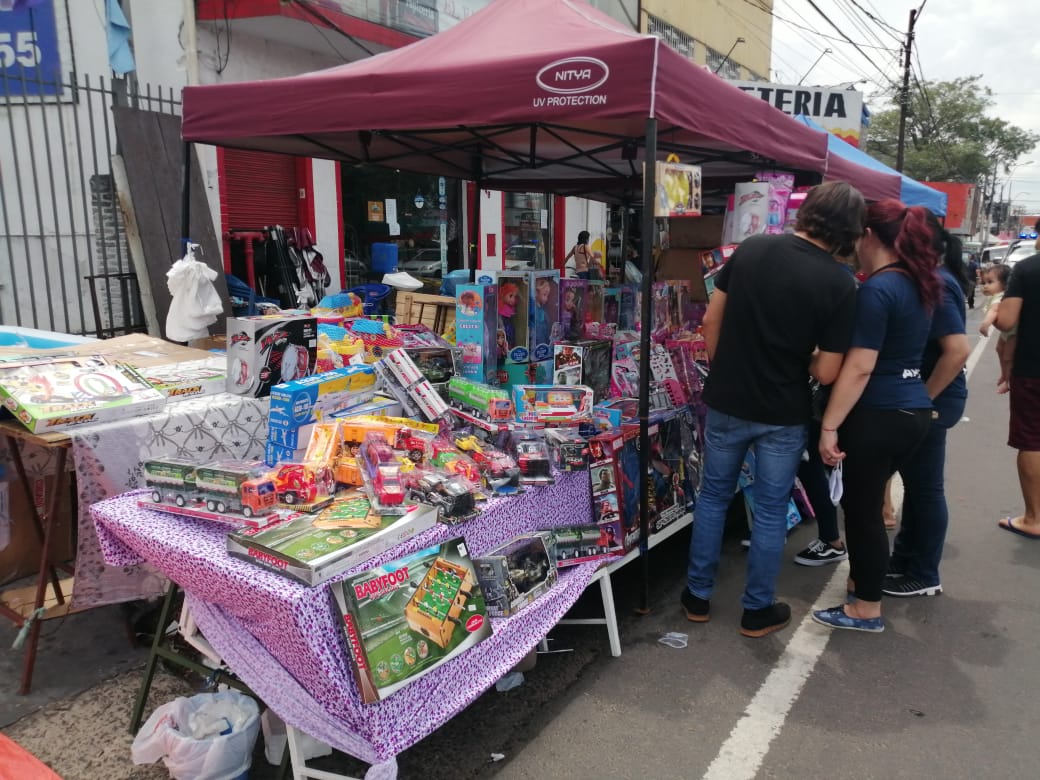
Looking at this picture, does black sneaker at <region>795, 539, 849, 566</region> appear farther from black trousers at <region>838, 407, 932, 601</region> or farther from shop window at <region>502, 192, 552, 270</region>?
shop window at <region>502, 192, 552, 270</region>

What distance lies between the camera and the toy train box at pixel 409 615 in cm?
200

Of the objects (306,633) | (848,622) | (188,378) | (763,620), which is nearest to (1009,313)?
(848,622)

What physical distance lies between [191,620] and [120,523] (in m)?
0.43

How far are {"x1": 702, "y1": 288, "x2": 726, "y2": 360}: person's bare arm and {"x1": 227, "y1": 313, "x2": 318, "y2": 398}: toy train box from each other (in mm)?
1736

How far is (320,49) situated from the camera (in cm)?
931

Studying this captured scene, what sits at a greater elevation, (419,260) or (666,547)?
(419,260)

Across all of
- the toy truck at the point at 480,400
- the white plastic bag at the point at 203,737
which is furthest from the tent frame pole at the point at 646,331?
the white plastic bag at the point at 203,737

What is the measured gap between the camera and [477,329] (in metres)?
3.70

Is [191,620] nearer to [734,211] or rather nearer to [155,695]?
[155,695]

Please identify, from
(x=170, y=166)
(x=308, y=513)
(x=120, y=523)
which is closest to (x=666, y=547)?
(x=308, y=513)

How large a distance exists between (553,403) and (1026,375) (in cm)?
299

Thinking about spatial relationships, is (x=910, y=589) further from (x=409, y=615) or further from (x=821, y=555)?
(x=409, y=615)

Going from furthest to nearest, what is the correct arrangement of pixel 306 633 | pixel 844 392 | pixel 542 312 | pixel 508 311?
pixel 542 312, pixel 508 311, pixel 844 392, pixel 306 633

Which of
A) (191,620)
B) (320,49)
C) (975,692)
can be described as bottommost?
(975,692)
